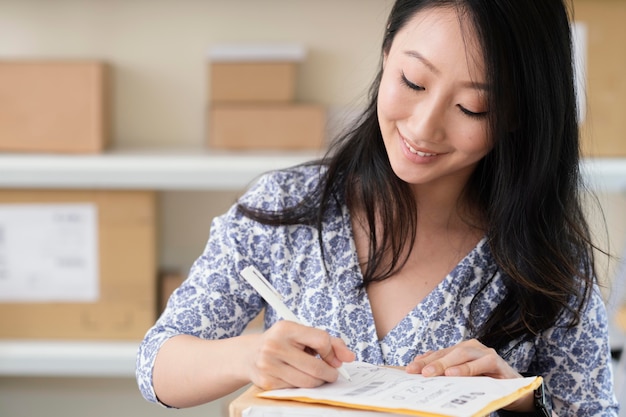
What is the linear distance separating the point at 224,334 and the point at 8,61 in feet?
4.08

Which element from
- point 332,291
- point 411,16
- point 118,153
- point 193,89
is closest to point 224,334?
point 332,291

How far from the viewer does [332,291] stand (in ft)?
4.04

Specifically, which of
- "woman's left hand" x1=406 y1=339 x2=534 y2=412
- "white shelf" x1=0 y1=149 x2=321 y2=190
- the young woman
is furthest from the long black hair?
"white shelf" x1=0 y1=149 x2=321 y2=190

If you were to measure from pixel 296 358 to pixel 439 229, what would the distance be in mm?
476

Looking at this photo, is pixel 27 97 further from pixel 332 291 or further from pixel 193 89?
pixel 332 291

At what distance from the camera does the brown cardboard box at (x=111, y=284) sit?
216cm

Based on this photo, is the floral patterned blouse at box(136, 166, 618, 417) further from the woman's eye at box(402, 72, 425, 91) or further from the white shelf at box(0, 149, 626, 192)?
the white shelf at box(0, 149, 626, 192)

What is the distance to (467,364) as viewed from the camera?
0.98 metres

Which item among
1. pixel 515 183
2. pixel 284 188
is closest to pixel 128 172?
pixel 284 188

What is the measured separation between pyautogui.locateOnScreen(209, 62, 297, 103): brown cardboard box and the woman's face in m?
1.10

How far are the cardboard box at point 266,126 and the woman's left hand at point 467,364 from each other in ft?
4.16

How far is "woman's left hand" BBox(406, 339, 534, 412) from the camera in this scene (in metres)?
0.96

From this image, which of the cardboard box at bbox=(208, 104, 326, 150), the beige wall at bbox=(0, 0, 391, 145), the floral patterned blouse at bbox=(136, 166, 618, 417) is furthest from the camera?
the beige wall at bbox=(0, 0, 391, 145)

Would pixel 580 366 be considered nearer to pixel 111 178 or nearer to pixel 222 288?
pixel 222 288
